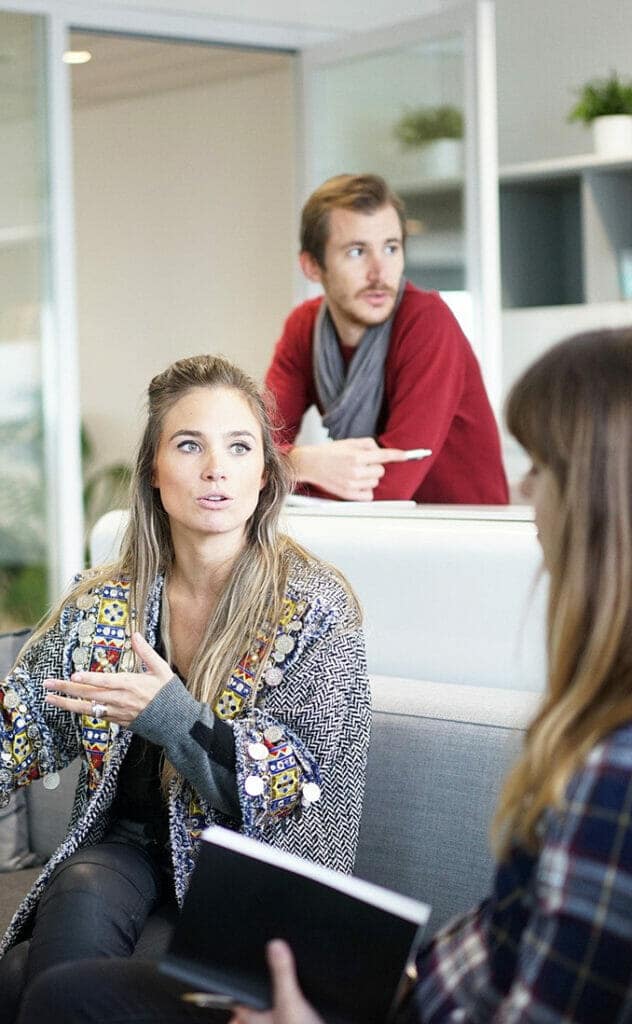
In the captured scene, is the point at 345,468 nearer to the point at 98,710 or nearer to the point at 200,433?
the point at 200,433

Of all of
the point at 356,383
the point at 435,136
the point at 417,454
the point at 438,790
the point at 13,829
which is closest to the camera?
the point at 438,790

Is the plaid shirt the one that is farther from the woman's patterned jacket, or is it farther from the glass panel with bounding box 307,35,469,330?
the glass panel with bounding box 307,35,469,330

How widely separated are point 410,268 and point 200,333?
→ 2036 mm

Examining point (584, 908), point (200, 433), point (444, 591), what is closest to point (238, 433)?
point (200, 433)

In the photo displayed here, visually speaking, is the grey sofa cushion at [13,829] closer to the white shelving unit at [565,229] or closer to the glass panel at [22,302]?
the glass panel at [22,302]

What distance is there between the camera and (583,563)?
0.97m

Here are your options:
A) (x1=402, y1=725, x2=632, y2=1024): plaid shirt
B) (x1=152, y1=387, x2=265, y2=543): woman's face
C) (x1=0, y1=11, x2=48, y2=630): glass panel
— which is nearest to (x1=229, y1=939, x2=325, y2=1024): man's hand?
(x1=402, y1=725, x2=632, y2=1024): plaid shirt

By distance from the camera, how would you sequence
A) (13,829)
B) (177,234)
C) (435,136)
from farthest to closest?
(177,234) < (435,136) < (13,829)

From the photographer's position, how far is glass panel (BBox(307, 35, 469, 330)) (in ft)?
15.0

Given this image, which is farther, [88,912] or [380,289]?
[380,289]

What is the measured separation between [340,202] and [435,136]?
1902 mm

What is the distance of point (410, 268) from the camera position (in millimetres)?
4715

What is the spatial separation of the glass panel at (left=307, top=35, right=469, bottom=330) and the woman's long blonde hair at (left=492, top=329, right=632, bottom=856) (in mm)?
3655

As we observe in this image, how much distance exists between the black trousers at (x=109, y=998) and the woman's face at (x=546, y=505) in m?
0.56
